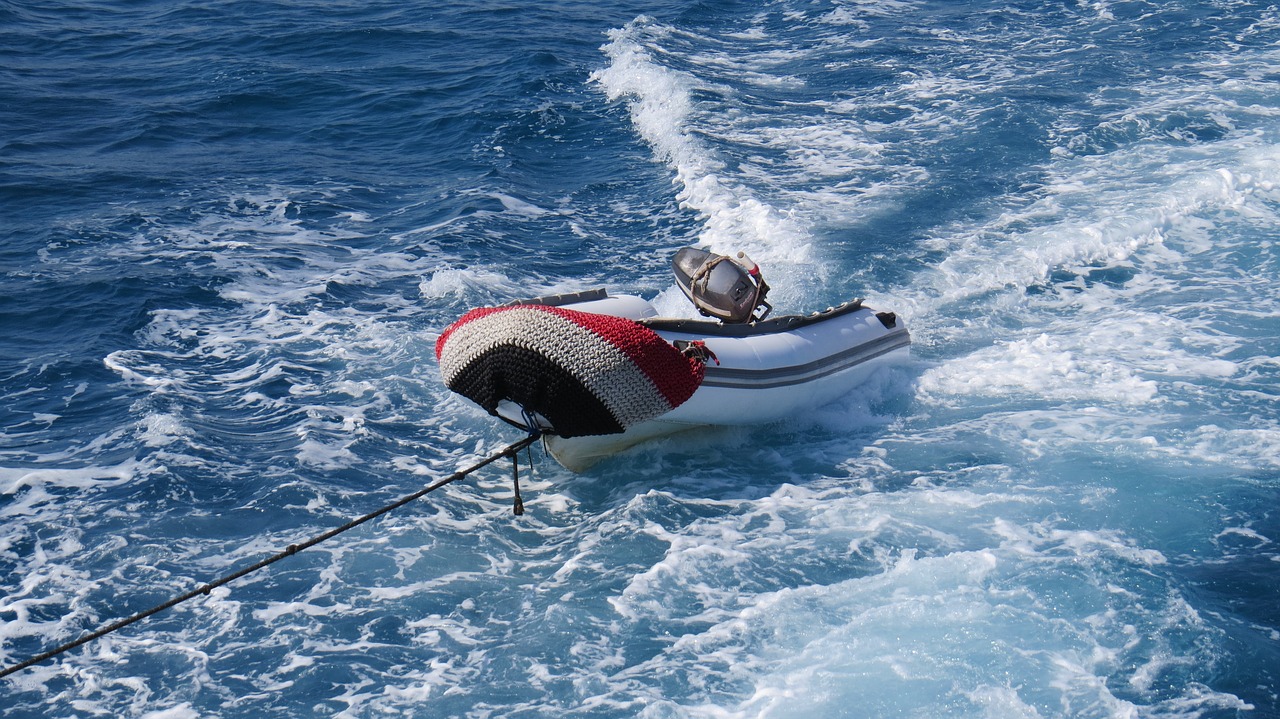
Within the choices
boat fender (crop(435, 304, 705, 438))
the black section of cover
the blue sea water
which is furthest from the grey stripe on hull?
the black section of cover

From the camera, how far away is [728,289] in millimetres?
7441

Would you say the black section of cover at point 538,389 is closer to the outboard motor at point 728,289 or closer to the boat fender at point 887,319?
the outboard motor at point 728,289

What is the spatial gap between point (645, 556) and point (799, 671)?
1207 mm

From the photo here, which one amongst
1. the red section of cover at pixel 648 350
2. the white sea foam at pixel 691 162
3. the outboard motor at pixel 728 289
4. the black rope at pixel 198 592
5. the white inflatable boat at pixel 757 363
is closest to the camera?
the black rope at pixel 198 592

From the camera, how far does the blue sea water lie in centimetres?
541

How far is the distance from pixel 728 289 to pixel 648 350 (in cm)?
119

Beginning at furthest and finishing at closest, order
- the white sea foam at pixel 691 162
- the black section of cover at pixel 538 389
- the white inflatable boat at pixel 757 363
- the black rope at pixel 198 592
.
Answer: the white sea foam at pixel 691 162 → the white inflatable boat at pixel 757 363 → the black section of cover at pixel 538 389 → the black rope at pixel 198 592

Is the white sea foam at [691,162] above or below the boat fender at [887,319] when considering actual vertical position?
above

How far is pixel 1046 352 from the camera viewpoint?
7941mm

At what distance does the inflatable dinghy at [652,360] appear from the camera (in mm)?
6281

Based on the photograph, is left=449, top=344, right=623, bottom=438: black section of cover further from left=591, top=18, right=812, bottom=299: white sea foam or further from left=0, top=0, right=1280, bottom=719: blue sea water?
left=591, top=18, right=812, bottom=299: white sea foam

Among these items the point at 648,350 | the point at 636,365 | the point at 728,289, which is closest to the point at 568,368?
the point at 636,365

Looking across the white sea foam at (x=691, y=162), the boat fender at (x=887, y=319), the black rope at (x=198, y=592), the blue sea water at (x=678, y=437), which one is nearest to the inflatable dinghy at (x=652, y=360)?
the boat fender at (x=887, y=319)

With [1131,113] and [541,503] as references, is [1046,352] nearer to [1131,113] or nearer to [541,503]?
[541,503]
